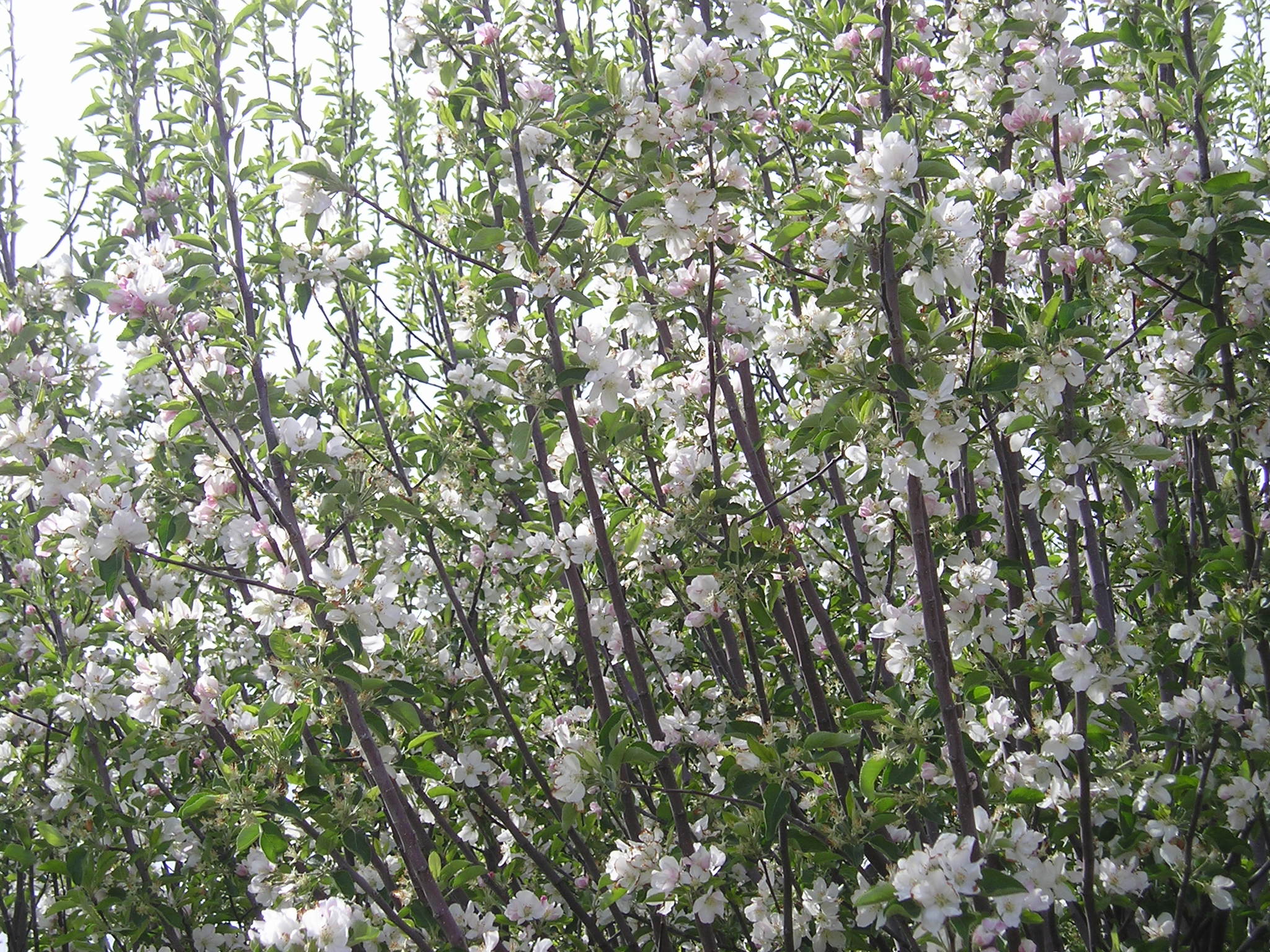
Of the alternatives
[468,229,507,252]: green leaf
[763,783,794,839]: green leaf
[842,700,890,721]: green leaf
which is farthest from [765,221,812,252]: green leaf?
[763,783,794,839]: green leaf

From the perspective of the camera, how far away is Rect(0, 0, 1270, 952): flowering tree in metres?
2.13

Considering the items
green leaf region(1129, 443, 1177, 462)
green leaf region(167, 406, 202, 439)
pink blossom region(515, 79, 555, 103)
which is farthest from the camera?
pink blossom region(515, 79, 555, 103)

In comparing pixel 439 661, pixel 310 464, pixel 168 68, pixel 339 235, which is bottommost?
pixel 439 661

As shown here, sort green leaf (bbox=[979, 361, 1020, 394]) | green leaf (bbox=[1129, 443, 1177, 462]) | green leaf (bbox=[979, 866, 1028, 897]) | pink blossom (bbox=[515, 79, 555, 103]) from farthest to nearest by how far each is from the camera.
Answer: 1. pink blossom (bbox=[515, 79, 555, 103])
2. green leaf (bbox=[1129, 443, 1177, 462])
3. green leaf (bbox=[979, 361, 1020, 394])
4. green leaf (bbox=[979, 866, 1028, 897])

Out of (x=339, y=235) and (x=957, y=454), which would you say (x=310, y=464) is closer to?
(x=339, y=235)

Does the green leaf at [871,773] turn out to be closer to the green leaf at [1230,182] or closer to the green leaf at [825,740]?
the green leaf at [825,740]

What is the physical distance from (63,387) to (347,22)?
256cm

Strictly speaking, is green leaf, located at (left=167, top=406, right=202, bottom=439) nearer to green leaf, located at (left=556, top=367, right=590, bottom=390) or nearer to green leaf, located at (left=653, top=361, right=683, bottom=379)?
green leaf, located at (left=556, top=367, right=590, bottom=390)

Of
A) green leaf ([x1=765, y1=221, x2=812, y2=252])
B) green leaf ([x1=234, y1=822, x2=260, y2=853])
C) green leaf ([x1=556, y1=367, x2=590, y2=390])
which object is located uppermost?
green leaf ([x1=765, y1=221, x2=812, y2=252])

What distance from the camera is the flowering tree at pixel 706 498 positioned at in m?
2.13

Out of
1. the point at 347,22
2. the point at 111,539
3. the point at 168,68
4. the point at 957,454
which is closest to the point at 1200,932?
the point at 957,454

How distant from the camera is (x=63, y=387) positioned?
113 inches

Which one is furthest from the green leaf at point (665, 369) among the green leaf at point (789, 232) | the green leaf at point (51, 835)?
the green leaf at point (51, 835)

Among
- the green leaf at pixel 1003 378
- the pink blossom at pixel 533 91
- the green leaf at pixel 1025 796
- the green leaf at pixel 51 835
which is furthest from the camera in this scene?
the green leaf at pixel 51 835
